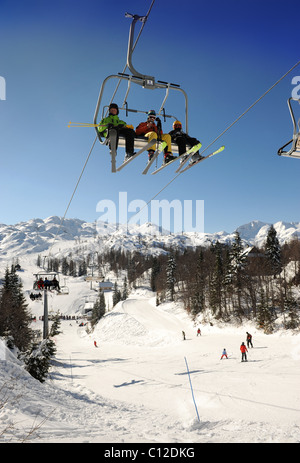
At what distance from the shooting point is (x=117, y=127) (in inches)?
263

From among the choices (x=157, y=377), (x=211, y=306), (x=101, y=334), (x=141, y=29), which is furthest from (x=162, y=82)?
(x=101, y=334)

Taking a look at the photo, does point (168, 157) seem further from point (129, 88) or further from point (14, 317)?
point (14, 317)

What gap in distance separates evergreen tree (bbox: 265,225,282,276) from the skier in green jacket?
172ft

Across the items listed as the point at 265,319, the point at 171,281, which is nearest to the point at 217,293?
the point at 265,319

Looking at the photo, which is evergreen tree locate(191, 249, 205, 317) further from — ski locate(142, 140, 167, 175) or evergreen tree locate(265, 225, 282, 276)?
ski locate(142, 140, 167, 175)

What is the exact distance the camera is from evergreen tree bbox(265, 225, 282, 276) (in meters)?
53.2

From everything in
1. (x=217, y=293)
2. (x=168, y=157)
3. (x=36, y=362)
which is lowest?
(x=217, y=293)

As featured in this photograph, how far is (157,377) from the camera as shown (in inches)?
695

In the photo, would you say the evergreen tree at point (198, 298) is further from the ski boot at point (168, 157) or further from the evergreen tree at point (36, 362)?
the ski boot at point (168, 157)

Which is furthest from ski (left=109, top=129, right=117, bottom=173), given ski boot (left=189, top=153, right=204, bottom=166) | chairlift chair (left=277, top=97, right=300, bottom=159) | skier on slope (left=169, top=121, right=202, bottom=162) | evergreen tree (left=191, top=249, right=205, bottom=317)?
evergreen tree (left=191, top=249, right=205, bottom=317)

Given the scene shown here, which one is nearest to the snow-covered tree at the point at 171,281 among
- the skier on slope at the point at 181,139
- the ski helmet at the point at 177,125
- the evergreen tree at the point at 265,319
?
the evergreen tree at the point at 265,319

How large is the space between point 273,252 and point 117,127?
5576 centimetres
